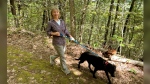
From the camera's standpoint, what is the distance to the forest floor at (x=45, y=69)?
4.77m

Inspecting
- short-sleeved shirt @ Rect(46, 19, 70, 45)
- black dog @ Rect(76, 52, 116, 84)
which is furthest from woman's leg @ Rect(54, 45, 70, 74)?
black dog @ Rect(76, 52, 116, 84)

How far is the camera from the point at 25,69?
513cm

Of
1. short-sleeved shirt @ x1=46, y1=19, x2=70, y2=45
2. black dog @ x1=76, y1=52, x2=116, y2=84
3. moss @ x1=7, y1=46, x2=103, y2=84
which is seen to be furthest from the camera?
black dog @ x1=76, y1=52, x2=116, y2=84

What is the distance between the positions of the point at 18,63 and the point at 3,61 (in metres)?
5.01

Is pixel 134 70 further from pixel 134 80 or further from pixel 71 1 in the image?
pixel 71 1

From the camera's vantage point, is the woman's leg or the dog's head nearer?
the woman's leg

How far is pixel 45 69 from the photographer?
17.0 ft

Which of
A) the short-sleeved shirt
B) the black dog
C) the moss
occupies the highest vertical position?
the short-sleeved shirt

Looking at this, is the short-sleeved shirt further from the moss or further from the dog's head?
the dog's head

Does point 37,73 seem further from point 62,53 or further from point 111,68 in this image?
point 111,68

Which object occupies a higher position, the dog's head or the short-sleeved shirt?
the short-sleeved shirt

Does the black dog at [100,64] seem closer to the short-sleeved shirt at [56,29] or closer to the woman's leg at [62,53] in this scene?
the woman's leg at [62,53]

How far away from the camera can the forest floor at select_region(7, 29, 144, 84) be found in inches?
188

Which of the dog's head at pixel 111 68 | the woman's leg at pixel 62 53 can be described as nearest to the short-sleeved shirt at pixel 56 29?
the woman's leg at pixel 62 53
